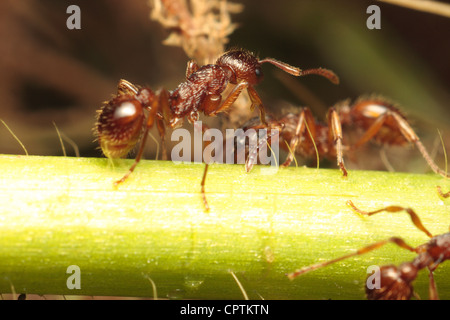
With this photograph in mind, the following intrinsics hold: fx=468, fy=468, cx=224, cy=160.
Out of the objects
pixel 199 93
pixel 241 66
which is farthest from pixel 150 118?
pixel 241 66

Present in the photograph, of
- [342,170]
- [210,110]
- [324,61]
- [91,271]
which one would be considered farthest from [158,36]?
[91,271]

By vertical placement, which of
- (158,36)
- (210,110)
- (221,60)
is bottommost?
(210,110)

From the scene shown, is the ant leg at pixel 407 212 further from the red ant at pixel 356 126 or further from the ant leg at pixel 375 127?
the ant leg at pixel 375 127

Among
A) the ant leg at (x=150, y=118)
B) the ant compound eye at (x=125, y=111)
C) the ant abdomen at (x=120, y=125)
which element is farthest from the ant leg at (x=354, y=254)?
the ant compound eye at (x=125, y=111)

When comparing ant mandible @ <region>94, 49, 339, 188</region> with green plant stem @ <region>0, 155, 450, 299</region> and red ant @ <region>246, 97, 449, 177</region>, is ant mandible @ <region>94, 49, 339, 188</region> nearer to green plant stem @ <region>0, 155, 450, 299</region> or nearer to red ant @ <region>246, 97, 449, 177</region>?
red ant @ <region>246, 97, 449, 177</region>

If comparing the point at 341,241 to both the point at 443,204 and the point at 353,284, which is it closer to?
the point at 353,284

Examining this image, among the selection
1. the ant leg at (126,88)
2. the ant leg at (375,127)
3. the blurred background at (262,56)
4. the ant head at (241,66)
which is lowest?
the ant leg at (375,127)
